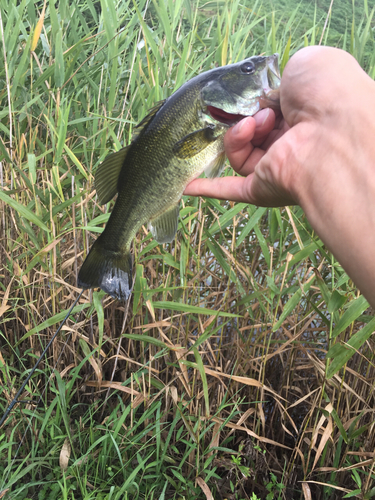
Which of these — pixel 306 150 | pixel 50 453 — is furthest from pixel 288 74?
pixel 50 453

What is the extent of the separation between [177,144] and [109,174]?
213 mm

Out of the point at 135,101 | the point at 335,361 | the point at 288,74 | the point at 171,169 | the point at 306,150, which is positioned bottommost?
the point at 335,361

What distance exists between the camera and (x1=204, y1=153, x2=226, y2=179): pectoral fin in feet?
4.13

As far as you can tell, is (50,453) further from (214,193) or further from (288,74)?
(288,74)

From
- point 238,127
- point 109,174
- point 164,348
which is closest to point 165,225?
point 109,174

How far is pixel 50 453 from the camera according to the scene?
1.85 m

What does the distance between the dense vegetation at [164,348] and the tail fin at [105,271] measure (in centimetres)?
31

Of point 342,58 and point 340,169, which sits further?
point 342,58

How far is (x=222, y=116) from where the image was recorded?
1.20 metres

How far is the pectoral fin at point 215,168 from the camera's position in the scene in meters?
1.26

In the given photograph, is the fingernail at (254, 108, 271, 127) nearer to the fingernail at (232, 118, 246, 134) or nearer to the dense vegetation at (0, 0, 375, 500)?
the fingernail at (232, 118, 246, 134)

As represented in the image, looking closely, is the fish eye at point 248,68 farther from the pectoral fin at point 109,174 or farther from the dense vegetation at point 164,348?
the dense vegetation at point 164,348

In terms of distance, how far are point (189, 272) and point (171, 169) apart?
0.79m

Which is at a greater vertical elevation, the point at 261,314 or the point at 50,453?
the point at 261,314
